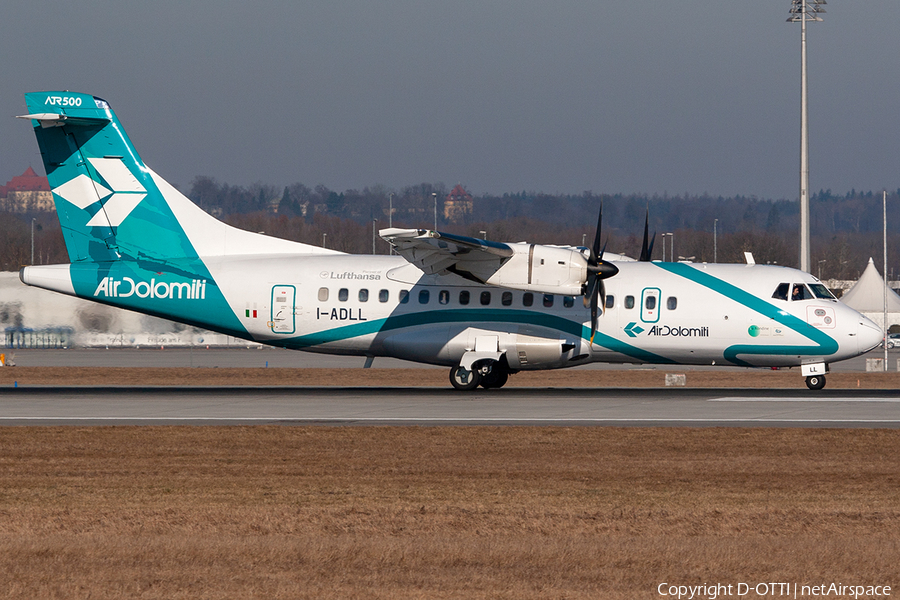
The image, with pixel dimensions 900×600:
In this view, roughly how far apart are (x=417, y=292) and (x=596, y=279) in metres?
5.03

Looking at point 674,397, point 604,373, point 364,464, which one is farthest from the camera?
point 604,373

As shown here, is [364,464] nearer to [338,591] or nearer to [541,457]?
[541,457]

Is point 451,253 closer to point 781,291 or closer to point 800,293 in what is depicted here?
point 781,291

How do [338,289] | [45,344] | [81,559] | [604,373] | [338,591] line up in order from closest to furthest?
[338,591] < [81,559] < [338,289] < [604,373] < [45,344]

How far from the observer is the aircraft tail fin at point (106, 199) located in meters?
29.2

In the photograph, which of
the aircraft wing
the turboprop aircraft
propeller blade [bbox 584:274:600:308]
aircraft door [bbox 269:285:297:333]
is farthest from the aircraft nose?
aircraft door [bbox 269:285:297:333]

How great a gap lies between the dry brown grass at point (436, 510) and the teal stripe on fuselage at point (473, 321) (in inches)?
328

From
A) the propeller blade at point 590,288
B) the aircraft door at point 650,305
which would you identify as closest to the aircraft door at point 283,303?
the propeller blade at point 590,288

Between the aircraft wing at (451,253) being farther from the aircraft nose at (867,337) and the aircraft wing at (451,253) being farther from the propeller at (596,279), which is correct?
the aircraft nose at (867,337)

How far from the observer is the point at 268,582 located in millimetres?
9008

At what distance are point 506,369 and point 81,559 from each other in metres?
20.2

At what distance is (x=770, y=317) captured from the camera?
27.7 meters

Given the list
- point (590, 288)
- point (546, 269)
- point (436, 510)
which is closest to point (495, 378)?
point (590, 288)

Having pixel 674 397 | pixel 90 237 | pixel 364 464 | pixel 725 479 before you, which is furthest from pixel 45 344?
pixel 725 479
